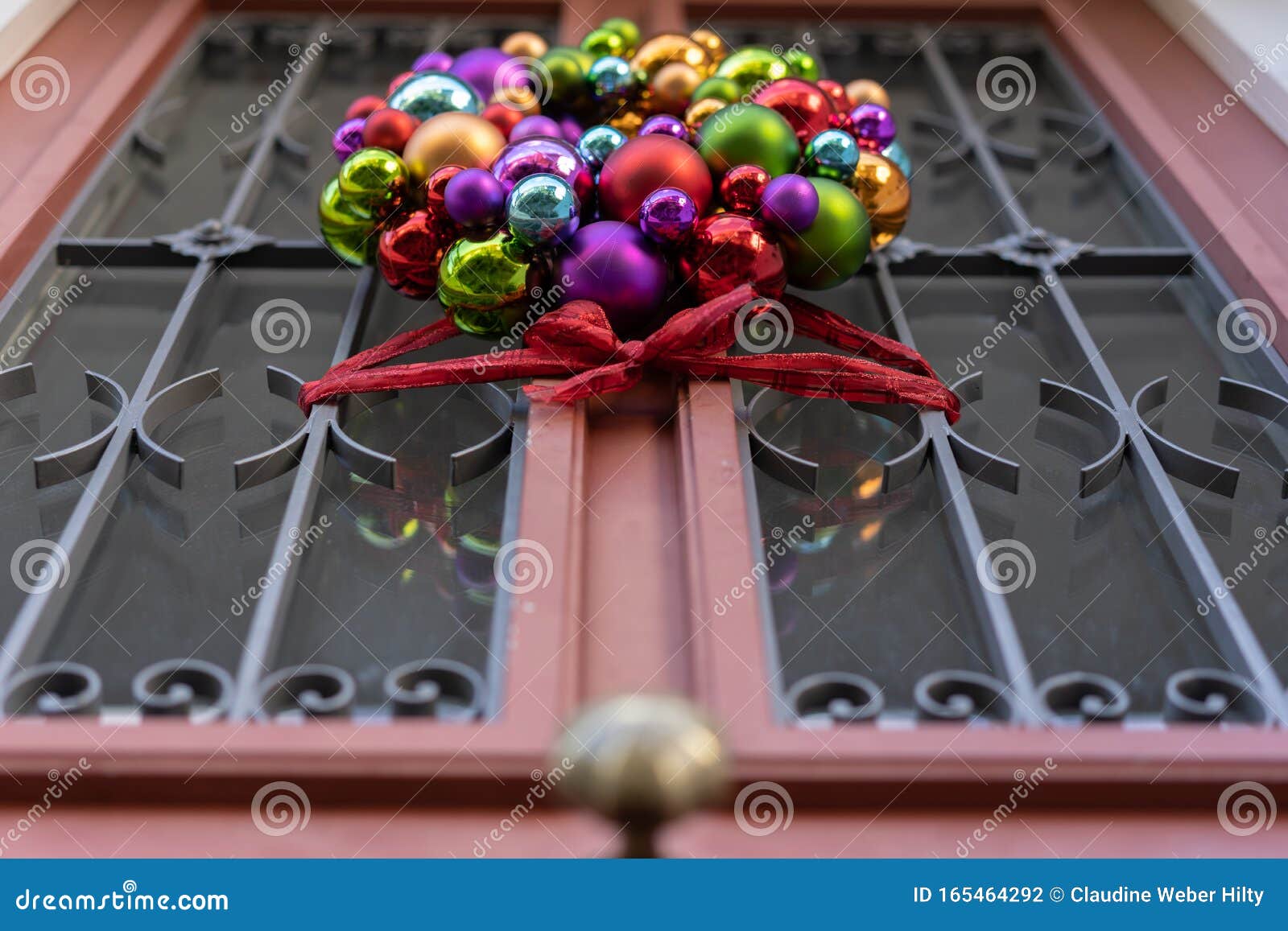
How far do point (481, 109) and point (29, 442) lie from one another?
50 centimetres

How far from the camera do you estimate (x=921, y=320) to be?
49.3 inches

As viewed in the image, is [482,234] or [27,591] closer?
[27,591]

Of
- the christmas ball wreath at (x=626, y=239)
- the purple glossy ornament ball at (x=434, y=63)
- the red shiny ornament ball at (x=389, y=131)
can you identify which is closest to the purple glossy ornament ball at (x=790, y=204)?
the christmas ball wreath at (x=626, y=239)

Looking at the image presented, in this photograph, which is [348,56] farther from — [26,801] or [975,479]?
[26,801]

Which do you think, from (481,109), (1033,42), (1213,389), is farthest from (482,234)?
(1033,42)

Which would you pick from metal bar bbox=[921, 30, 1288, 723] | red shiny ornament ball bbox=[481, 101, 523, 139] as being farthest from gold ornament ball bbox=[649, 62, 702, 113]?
metal bar bbox=[921, 30, 1288, 723]

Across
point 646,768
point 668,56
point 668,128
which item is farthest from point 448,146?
point 646,768

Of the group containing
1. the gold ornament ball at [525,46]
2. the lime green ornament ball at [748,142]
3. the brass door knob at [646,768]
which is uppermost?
the gold ornament ball at [525,46]

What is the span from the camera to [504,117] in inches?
48.2

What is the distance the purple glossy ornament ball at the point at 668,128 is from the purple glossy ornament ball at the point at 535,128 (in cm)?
8

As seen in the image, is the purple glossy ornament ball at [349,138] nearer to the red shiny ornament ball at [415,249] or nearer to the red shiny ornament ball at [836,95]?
the red shiny ornament ball at [415,249]

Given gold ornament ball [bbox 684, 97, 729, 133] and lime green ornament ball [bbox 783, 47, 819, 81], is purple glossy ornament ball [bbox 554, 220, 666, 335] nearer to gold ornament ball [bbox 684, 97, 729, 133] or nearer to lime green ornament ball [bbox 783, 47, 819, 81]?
gold ornament ball [bbox 684, 97, 729, 133]

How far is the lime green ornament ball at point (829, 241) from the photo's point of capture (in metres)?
1.07

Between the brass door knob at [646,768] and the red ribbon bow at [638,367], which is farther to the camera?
the red ribbon bow at [638,367]
